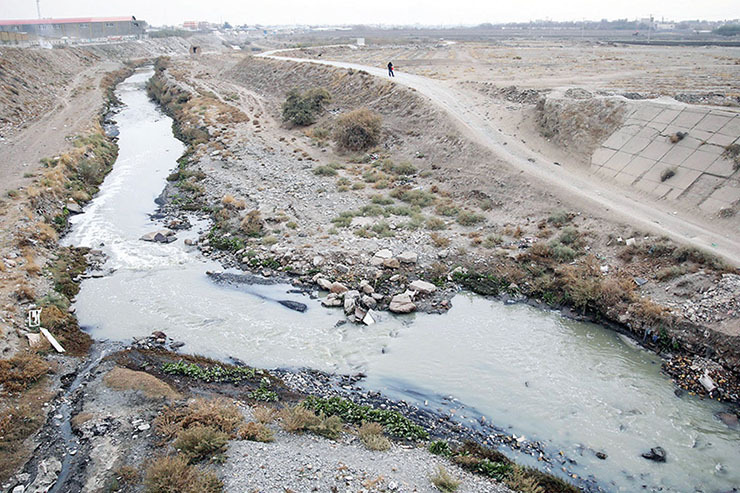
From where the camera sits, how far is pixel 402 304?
1764 centimetres

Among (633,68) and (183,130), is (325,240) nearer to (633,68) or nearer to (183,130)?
(183,130)

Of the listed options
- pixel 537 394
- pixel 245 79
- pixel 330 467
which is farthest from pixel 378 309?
pixel 245 79

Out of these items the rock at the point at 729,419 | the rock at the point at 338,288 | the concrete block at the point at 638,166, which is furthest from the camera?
the concrete block at the point at 638,166

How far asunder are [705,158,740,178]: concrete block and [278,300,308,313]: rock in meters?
18.1

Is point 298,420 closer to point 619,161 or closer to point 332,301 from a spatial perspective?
point 332,301

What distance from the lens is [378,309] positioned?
58.3ft

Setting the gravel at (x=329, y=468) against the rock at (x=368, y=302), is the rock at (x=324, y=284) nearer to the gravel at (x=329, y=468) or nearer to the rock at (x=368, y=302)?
the rock at (x=368, y=302)

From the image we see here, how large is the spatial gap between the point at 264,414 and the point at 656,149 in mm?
21711

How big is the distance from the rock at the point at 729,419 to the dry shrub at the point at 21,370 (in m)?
18.2

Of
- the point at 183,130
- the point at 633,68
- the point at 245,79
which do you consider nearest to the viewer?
the point at 183,130

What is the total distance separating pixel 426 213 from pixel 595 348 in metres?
11.2

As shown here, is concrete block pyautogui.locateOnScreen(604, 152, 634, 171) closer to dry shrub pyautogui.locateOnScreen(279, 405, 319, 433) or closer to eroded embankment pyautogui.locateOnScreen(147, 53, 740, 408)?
eroded embankment pyautogui.locateOnScreen(147, 53, 740, 408)

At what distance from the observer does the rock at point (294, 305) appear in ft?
59.3

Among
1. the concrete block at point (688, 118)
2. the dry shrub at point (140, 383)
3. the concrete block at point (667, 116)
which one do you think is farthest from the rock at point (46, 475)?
the concrete block at point (667, 116)
